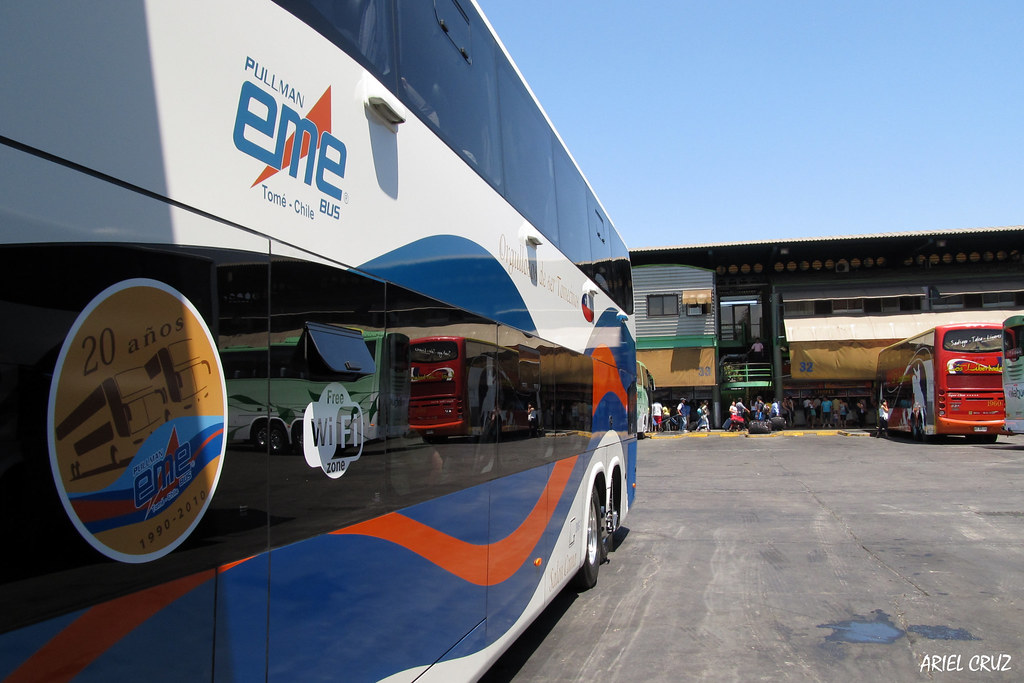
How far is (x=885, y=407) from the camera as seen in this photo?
3353cm

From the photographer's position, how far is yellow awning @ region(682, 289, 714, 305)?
41156mm

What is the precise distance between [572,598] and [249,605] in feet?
17.4

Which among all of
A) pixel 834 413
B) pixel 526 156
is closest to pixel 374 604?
pixel 526 156

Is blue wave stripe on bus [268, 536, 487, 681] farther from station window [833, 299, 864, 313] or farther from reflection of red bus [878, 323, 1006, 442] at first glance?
station window [833, 299, 864, 313]

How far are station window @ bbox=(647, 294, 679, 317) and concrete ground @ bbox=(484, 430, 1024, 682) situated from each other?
1088 inches

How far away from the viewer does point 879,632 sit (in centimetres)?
580

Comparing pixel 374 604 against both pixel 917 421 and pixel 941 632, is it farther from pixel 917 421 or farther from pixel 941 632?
pixel 917 421

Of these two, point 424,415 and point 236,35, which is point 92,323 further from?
point 424,415

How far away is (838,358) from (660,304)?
9738mm

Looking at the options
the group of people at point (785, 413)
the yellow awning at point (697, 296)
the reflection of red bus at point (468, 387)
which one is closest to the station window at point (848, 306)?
the group of people at point (785, 413)

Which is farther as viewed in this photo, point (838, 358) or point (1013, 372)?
point (838, 358)

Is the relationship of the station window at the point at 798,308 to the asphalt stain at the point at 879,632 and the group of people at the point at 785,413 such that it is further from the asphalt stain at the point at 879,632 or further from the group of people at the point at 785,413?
the asphalt stain at the point at 879,632

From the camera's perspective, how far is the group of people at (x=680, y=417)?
127 ft

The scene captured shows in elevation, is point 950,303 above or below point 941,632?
above
